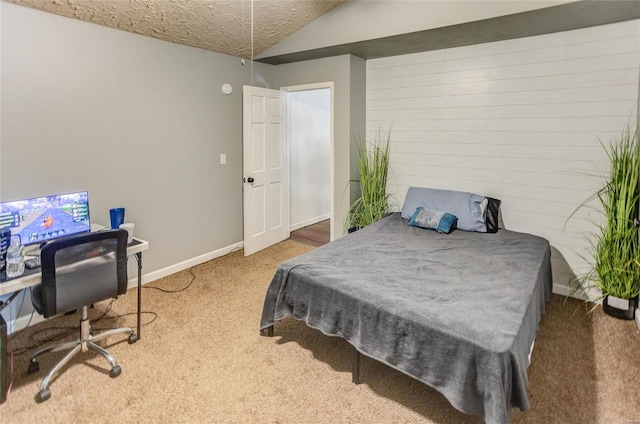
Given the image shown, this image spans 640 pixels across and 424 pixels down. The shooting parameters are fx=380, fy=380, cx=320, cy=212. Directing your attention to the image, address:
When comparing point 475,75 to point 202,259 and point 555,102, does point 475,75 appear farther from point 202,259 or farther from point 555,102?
point 202,259

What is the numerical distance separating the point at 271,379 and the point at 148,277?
80.0 inches

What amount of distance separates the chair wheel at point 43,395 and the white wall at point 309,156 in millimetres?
3784

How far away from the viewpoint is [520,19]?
2928 mm

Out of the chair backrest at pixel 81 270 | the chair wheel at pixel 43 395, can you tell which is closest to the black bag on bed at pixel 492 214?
the chair backrest at pixel 81 270

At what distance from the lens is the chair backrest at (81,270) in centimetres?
211

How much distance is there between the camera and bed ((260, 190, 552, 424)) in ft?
5.68

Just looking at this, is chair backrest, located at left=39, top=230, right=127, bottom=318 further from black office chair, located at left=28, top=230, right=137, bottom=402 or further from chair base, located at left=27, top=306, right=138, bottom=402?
chair base, located at left=27, top=306, right=138, bottom=402

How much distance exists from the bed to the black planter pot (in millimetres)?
490

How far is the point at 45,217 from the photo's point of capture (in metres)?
2.55

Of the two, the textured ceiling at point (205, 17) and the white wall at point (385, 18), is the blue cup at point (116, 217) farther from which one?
the white wall at point (385, 18)

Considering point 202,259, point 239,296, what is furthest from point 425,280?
point 202,259

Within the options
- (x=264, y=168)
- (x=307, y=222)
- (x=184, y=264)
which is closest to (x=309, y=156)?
(x=307, y=222)

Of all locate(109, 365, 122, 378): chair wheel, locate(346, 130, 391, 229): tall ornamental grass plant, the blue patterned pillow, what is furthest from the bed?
locate(346, 130, 391, 229): tall ornamental grass plant

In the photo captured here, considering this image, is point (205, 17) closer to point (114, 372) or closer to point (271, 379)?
point (114, 372)
